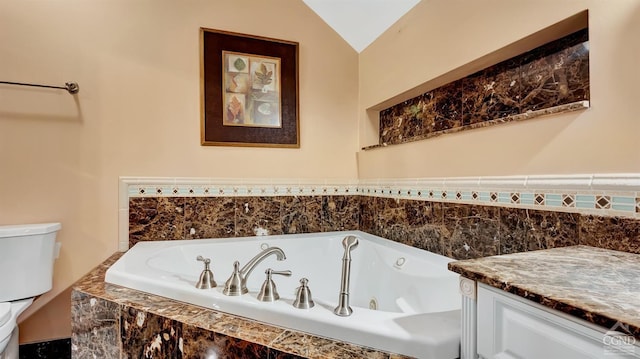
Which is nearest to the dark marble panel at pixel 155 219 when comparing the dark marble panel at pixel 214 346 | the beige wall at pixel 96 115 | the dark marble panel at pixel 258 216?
the beige wall at pixel 96 115

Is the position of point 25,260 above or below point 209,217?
below

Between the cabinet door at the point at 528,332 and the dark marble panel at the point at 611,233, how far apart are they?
60 cm

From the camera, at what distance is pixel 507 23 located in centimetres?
131

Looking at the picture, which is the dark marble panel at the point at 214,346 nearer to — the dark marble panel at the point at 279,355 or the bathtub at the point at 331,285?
the dark marble panel at the point at 279,355

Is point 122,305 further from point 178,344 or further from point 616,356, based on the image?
point 616,356

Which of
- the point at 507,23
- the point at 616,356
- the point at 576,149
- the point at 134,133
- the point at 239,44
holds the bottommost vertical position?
the point at 616,356

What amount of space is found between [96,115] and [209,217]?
91 cm

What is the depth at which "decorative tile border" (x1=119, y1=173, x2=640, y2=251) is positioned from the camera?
0.98 metres

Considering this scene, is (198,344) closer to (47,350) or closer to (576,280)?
(576,280)

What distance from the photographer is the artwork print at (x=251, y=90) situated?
6.92 ft

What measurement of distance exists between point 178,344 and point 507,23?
1.72 metres

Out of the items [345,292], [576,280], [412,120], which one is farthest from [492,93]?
[345,292]

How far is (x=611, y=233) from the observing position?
3.22ft

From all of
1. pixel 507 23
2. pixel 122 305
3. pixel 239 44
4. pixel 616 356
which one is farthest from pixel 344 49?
pixel 616 356
